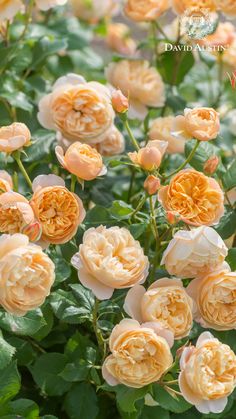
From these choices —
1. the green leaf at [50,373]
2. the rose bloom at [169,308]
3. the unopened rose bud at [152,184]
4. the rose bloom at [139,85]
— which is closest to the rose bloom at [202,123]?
the unopened rose bud at [152,184]

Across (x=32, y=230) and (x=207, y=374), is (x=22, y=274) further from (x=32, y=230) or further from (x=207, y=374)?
(x=207, y=374)

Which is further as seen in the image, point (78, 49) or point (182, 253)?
point (78, 49)

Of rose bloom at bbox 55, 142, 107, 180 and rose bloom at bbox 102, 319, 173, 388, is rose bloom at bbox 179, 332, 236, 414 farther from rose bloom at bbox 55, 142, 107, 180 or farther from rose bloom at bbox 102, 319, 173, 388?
rose bloom at bbox 55, 142, 107, 180

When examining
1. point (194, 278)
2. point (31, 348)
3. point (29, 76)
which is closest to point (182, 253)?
point (194, 278)

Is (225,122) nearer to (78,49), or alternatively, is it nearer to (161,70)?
(161,70)

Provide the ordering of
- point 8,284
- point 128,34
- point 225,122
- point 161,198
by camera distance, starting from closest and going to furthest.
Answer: point 8,284 < point 161,198 < point 225,122 < point 128,34

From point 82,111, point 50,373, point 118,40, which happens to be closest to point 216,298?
point 50,373
